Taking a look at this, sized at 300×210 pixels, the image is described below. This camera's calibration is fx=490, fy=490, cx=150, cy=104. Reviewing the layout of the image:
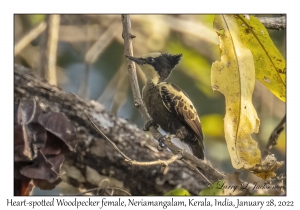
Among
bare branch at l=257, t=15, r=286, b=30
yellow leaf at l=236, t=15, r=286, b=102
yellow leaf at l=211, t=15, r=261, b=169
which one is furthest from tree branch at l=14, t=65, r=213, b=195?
bare branch at l=257, t=15, r=286, b=30

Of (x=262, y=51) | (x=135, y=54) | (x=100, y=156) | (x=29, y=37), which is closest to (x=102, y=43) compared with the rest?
(x=135, y=54)

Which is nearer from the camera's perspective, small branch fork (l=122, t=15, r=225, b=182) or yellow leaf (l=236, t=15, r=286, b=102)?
yellow leaf (l=236, t=15, r=286, b=102)

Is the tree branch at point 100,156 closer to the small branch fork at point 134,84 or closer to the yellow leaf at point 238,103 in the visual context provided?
the small branch fork at point 134,84

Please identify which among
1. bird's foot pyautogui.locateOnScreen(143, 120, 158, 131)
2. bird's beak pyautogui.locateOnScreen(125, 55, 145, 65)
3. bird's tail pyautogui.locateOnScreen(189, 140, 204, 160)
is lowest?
bird's tail pyautogui.locateOnScreen(189, 140, 204, 160)

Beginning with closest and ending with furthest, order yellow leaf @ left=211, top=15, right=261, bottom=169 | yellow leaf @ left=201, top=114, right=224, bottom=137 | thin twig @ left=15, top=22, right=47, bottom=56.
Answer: yellow leaf @ left=211, top=15, right=261, bottom=169, thin twig @ left=15, top=22, right=47, bottom=56, yellow leaf @ left=201, top=114, right=224, bottom=137

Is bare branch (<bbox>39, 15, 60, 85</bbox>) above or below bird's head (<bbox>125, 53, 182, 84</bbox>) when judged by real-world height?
above

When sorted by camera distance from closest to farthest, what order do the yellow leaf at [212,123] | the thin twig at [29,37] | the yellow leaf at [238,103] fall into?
the yellow leaf at [238,103]
the thin twig at [29,37]
the yellow leaf at [212,123]

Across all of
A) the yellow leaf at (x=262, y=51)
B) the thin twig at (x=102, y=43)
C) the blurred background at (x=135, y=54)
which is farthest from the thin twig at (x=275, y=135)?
the thin twig at (x=102, y=43)

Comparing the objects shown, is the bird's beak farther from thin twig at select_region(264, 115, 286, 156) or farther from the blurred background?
thin twig at select_region(264, 115, 286, 156)
